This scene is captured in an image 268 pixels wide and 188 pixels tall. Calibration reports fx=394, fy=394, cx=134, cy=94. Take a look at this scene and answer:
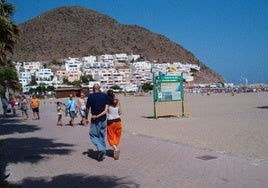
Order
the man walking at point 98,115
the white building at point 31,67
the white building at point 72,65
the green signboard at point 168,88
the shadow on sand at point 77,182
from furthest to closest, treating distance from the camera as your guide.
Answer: the white building at point 72,65, the white building at point 31,67, the green signboard at point 168,88, the man walking at point 98,115, the shadow on sand at point 77,182

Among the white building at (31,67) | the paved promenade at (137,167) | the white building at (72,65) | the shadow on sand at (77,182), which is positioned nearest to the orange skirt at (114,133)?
the paved promenade at (137,167)

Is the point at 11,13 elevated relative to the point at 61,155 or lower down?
elevated

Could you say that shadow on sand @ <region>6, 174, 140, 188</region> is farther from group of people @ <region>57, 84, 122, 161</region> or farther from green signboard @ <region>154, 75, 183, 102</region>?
green signboard @ <region>154, 75, 183, 102</region>

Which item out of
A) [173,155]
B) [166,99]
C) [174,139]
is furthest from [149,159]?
[166,99]

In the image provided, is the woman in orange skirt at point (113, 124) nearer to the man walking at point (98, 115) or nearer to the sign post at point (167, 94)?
the man walking at point (98, 115)

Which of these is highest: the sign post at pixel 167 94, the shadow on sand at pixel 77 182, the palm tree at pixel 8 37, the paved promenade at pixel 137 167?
the palm tree at pixel 8 37

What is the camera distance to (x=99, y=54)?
19975cm

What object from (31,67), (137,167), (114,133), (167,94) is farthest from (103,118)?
(31,67)

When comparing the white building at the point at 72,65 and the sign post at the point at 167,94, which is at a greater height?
the white building at the point at 72,65

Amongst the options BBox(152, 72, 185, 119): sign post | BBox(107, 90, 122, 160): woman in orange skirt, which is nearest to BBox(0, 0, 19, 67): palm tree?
BBox(107, 90, 122, 160): woman in orange skirt

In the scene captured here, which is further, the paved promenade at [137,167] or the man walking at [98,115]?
the man walking at [98,115]

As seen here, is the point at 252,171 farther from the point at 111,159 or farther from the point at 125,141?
the point at 125,141

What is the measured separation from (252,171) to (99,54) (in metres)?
196

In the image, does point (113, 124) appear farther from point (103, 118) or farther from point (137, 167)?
point (137, 167)
